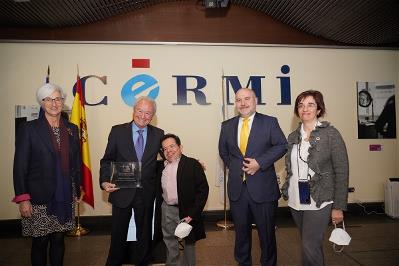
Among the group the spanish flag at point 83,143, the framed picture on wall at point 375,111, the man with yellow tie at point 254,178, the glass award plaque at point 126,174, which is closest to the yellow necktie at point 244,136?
the man with yellow tie at point 254,178

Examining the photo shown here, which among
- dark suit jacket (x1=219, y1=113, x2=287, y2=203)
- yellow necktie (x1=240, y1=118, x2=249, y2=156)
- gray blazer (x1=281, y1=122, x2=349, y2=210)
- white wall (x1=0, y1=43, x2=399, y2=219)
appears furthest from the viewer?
white wall (x1=0, y1=43, x2=399, y2=219)

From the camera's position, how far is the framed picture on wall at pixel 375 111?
532 cm

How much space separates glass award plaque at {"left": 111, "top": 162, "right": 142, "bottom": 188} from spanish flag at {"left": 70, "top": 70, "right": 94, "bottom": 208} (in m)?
2.00

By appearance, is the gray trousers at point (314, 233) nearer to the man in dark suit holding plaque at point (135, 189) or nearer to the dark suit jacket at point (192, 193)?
the dark suit jacket at point (192, 193)

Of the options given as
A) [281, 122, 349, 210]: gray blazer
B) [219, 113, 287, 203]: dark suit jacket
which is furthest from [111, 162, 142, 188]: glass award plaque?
[281, 122, 349, 210]: gray blazer

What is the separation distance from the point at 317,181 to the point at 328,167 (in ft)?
0.44

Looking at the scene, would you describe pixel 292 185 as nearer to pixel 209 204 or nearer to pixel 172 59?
pixel 209 204

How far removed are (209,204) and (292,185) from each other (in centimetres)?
280

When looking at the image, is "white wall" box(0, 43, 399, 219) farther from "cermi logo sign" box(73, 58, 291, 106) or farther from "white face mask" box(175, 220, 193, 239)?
"white face mask" box(175, 220, 193, 239)

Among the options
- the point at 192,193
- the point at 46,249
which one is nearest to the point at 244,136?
the point at 192,193

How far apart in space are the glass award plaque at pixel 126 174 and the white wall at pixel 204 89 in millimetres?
2412

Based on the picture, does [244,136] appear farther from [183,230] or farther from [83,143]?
[83,143]

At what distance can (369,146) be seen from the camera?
210 inches

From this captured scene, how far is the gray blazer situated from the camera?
2195mm
